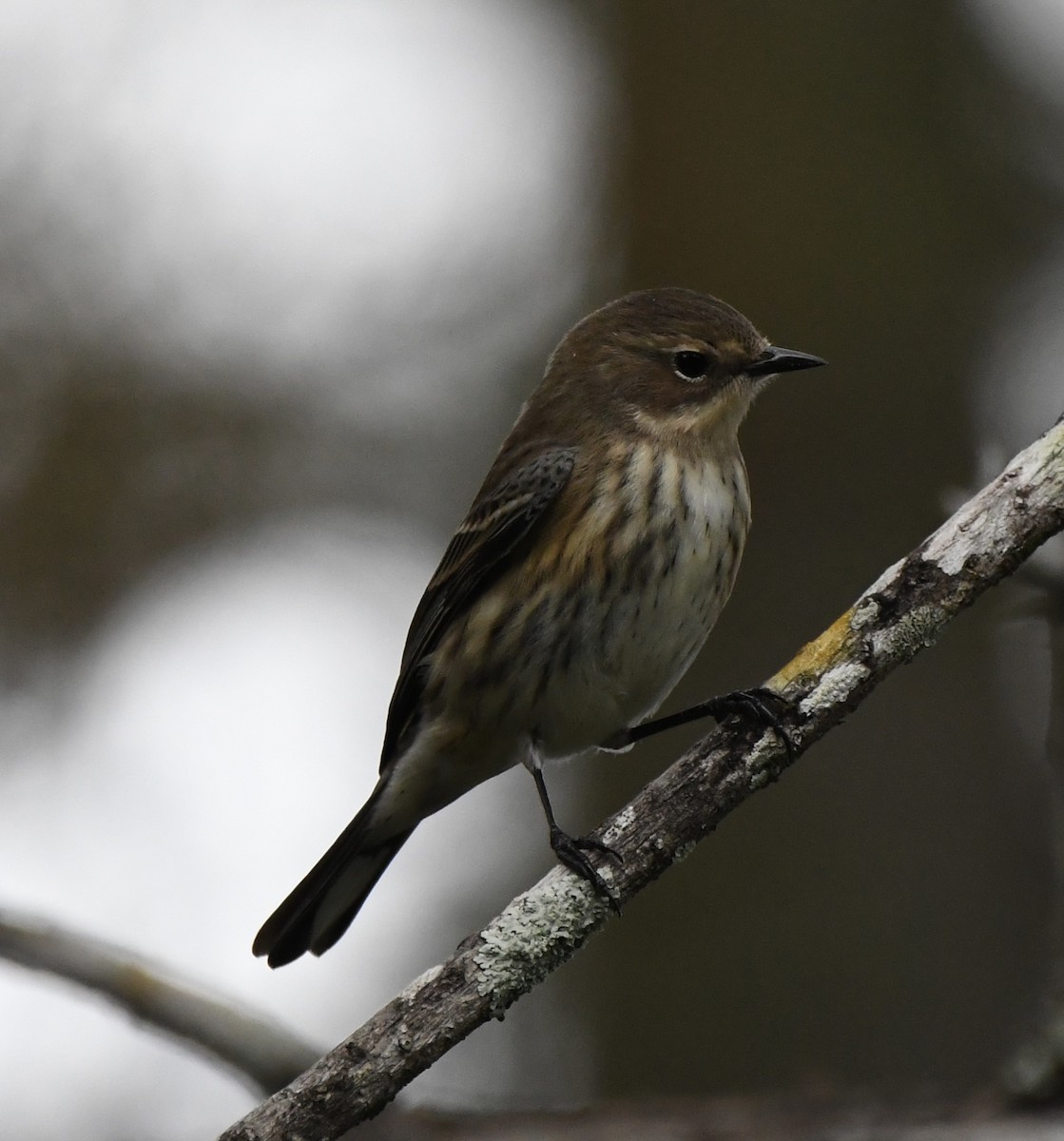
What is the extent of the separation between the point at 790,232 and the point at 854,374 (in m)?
Answer: 1.24

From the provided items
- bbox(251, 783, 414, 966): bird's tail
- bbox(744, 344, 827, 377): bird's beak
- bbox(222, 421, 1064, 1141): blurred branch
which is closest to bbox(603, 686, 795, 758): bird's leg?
bbox(222, 421, 1064, 1141): blurred branch

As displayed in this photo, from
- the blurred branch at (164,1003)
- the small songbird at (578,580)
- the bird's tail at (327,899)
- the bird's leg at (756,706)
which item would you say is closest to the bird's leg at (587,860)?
the bird's leg at (756,706)

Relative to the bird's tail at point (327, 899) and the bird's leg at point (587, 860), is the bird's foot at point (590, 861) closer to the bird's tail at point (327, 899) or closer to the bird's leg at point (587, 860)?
the bird's leg at point (587, 860)

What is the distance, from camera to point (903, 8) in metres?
9.98

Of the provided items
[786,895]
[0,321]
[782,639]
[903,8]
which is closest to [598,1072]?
[786,895]

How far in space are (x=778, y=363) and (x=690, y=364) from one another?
35cm

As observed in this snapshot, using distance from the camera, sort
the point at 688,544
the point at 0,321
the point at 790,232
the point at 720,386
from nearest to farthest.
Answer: the point at 688,544 → the point at 720,386 → the point at 790,232 → the point at 0,321

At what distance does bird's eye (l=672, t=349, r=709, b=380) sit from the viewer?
5898 millimetres

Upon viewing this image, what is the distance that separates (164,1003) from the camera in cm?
496

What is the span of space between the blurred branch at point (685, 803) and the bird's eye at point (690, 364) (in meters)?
2.00

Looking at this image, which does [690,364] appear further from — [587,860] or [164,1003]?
[164,1003]

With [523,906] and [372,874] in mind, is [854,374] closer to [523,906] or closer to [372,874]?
[372,874]

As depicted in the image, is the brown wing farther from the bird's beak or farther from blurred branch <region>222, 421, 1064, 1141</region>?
blurred branch <region>222, 421, 1064, 1141</region>

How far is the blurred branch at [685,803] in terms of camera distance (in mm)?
3758
